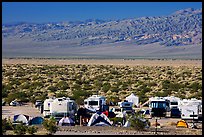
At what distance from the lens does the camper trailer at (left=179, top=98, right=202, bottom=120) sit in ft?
65.9

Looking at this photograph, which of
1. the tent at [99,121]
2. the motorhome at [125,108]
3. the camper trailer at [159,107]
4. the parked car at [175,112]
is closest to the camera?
the tent at [99,121]

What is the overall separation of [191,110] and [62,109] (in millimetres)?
4879

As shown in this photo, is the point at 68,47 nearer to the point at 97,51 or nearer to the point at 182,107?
the point at 97,51

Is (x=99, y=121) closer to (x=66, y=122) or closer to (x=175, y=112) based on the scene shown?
(x=66, y=122)

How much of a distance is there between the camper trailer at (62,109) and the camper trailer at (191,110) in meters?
4.19

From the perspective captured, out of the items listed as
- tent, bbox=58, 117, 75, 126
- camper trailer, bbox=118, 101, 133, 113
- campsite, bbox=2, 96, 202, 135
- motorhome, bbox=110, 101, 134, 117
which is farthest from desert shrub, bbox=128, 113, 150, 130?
camper trailer, bbox=118, 101, 133, 113

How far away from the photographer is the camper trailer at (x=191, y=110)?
20.1 metres

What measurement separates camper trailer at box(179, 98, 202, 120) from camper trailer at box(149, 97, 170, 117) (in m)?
1.45

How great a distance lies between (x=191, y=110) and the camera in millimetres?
20250

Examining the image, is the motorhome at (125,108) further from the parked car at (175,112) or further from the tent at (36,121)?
the tent at (36,121)

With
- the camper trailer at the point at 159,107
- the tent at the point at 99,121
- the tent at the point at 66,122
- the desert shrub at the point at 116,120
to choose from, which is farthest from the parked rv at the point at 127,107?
the tent at the point at 66,122

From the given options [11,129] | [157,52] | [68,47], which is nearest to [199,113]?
[11,129]

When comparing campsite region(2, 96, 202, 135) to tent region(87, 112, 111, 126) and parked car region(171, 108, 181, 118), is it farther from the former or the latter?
parked car region(171, 108, 181, 118)

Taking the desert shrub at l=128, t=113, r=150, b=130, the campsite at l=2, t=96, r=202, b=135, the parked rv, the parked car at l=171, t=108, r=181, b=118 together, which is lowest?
the campsite at l=2, t=96, r=202, b=135
